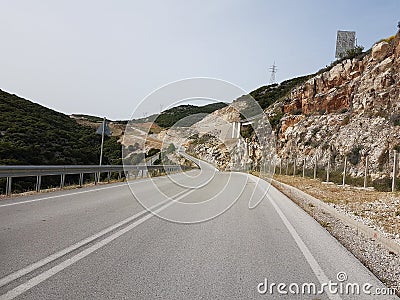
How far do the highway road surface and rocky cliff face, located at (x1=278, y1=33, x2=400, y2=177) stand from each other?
1933cm

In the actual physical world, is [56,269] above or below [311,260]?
below

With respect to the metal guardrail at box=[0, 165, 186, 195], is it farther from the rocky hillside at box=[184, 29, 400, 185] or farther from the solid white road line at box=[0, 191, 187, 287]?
the rocky hillside at box=[184, 29, 400, 185]

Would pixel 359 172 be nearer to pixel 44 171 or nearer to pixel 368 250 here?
pixel 44 171

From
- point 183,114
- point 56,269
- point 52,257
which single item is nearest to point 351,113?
point 183,114

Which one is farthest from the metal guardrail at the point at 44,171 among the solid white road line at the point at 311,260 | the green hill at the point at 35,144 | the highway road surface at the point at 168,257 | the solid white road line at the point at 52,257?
the solid white road line at the point at 311,260

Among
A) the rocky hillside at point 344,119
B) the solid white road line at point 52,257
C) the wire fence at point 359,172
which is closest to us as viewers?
the solid white road line at point 52,257

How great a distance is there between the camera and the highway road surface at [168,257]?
4570 mm

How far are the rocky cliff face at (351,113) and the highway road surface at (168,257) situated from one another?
19330 mm

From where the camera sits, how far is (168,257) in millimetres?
5965

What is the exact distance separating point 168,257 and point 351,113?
39446 millimetres

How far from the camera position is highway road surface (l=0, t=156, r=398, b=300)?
4570mm

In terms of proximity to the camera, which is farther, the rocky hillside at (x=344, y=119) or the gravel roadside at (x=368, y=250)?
the rocky hillside at (x=344, y=119)

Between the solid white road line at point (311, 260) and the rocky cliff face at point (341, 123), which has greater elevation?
the rocky cliff face at point (341, 123)

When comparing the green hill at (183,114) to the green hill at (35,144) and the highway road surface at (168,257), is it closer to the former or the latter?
the highway road surface at (168,257)
